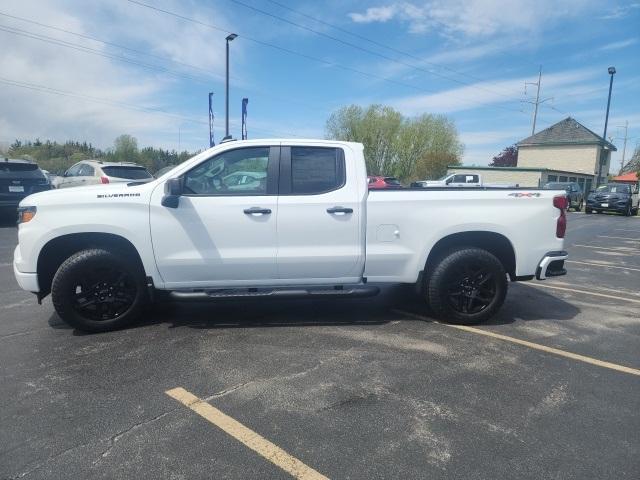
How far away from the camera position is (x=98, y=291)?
466 centimetres

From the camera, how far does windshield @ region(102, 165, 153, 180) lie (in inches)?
554

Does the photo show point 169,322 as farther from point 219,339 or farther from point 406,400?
point 406,400

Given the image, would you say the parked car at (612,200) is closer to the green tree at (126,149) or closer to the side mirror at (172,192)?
the side mirror at (172,192)

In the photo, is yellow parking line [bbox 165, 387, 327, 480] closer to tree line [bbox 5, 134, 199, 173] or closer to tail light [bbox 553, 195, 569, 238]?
tail light [bbox 553, 195, 569, 238]

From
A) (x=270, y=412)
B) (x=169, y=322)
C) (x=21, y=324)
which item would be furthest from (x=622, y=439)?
(x=21, y=324)

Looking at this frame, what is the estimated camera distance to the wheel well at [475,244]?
16.7ft

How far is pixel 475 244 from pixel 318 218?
6.04ft

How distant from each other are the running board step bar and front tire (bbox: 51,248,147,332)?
43 cm

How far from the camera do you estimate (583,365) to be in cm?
410

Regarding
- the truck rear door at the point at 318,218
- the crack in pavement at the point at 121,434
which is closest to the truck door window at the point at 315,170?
the truck rear door at the point at 318,218

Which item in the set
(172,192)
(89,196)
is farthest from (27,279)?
(172,192)

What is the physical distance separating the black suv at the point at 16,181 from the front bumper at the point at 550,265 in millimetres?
12740

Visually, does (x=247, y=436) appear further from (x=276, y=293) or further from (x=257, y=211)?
(x=257, y=211)

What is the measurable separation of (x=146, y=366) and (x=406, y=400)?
7.02 ft
